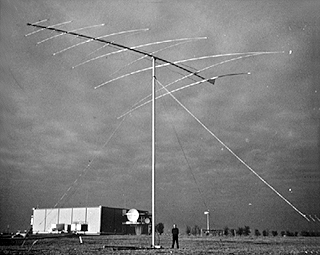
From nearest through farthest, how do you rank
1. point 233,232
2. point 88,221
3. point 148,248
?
1. point 148,248
2. point 233,232
3. point 88,221

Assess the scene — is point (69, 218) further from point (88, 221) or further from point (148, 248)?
point (148, 248)

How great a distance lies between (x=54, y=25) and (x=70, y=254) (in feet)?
34.9

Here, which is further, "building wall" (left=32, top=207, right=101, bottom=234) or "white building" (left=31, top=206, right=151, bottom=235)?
"building wall" (left=32, top=207, right=101, bottom=234)

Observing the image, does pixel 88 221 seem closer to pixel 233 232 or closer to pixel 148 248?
pixel 233 232

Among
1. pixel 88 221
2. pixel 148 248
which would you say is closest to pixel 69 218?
pixel 88 221

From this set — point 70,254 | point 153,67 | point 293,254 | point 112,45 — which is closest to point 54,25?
point 112,45

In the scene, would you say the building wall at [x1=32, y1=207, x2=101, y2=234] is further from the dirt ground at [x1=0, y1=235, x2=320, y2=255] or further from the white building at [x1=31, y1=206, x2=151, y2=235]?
the dirt ground at [x1=0, y1=235, x2=320, y2=255]

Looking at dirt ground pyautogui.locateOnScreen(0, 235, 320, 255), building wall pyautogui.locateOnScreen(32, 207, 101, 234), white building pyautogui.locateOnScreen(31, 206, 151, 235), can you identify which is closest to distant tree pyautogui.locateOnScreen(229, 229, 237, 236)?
white building pyautogui.locateOnScreen(31, 206, 151, 235)

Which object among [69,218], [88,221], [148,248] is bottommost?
[148,248]

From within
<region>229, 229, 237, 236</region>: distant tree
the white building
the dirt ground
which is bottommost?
the dirt ground

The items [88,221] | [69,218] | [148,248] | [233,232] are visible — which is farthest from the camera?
[69,218]

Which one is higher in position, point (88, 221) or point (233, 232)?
point (88, 221)

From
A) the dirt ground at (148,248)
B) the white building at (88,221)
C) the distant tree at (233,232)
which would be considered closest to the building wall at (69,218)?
the white building at (88,221)

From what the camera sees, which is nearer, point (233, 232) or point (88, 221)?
point (233, 232)
